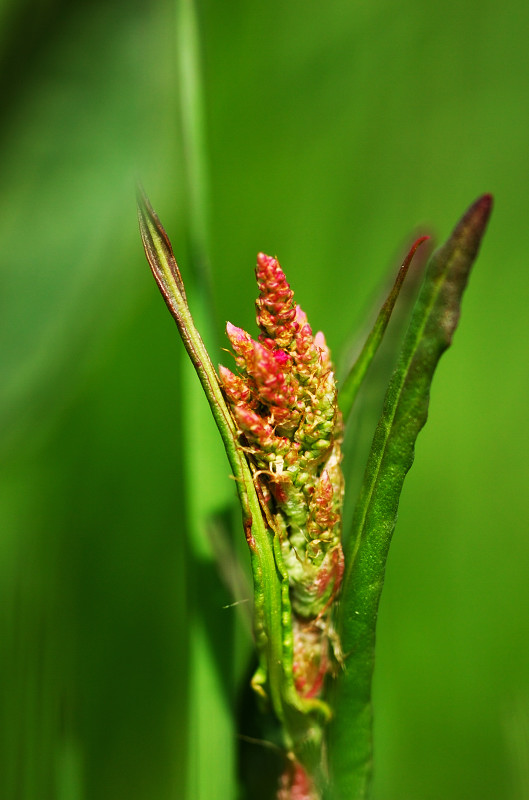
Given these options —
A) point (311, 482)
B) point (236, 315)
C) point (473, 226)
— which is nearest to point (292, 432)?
point (311, 482)

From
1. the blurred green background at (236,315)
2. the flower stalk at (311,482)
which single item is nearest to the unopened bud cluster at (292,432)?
the flower stalk at (311,482)

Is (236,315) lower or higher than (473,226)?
higher

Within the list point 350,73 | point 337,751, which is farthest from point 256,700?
point 350,73

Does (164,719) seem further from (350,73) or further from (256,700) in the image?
(350,73)

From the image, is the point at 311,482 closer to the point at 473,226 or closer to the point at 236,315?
the point at 473,226

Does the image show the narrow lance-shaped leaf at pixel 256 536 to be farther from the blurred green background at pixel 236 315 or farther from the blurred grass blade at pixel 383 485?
the blurred green background at pixel 236 315

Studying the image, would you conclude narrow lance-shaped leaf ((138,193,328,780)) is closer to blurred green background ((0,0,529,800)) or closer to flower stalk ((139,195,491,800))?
flower stalk ((139,195,491,800))

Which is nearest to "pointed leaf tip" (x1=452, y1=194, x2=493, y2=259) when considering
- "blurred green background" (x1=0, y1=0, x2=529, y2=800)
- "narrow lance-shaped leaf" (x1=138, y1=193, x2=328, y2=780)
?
"narrow lance-shaped leaf" (x1=138, y1=193, x2=328, y2=780)
